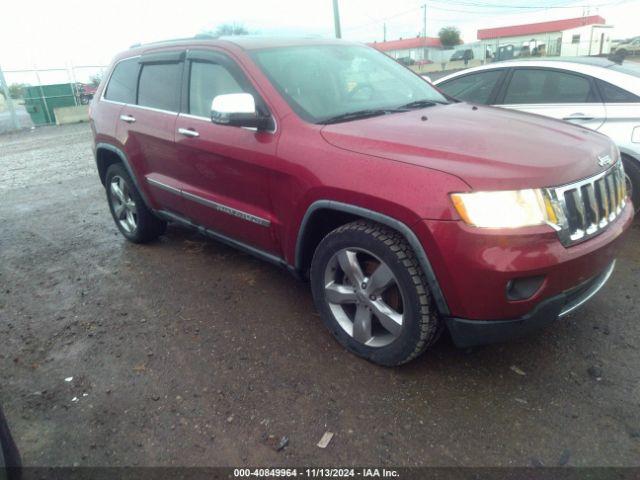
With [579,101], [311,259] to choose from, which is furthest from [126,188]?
[579,101]

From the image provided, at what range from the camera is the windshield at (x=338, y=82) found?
310 centimetres

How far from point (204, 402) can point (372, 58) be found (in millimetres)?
2802

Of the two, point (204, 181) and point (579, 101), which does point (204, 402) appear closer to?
point (204, 181)

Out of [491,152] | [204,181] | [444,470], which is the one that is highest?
[491,152]

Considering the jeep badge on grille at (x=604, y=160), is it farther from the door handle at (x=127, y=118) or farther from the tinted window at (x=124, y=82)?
the tinted window at (x=124, y=82)

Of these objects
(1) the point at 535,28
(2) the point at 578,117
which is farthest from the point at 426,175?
(1) the point at 535,28

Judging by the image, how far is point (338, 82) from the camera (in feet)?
11.0

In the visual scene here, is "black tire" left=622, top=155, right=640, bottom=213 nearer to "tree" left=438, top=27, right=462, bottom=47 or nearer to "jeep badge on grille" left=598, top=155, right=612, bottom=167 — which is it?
"jeep badge on grille" left=598, top=155, right=612, bottom=167

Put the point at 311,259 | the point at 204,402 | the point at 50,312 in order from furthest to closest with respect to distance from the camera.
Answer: the point at 50,312 → the point at 311,259 → the point at 204,402

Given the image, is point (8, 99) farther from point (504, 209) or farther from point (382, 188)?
point (504, 209)

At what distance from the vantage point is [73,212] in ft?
20.9

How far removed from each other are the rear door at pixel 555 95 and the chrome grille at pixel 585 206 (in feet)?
7.46

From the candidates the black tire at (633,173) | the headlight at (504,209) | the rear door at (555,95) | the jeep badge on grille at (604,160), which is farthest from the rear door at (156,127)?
the black tire at (633,173)

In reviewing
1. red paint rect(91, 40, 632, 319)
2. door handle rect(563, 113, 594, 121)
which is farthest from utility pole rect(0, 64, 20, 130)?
door handle rect(563, 113, 594, 121)
